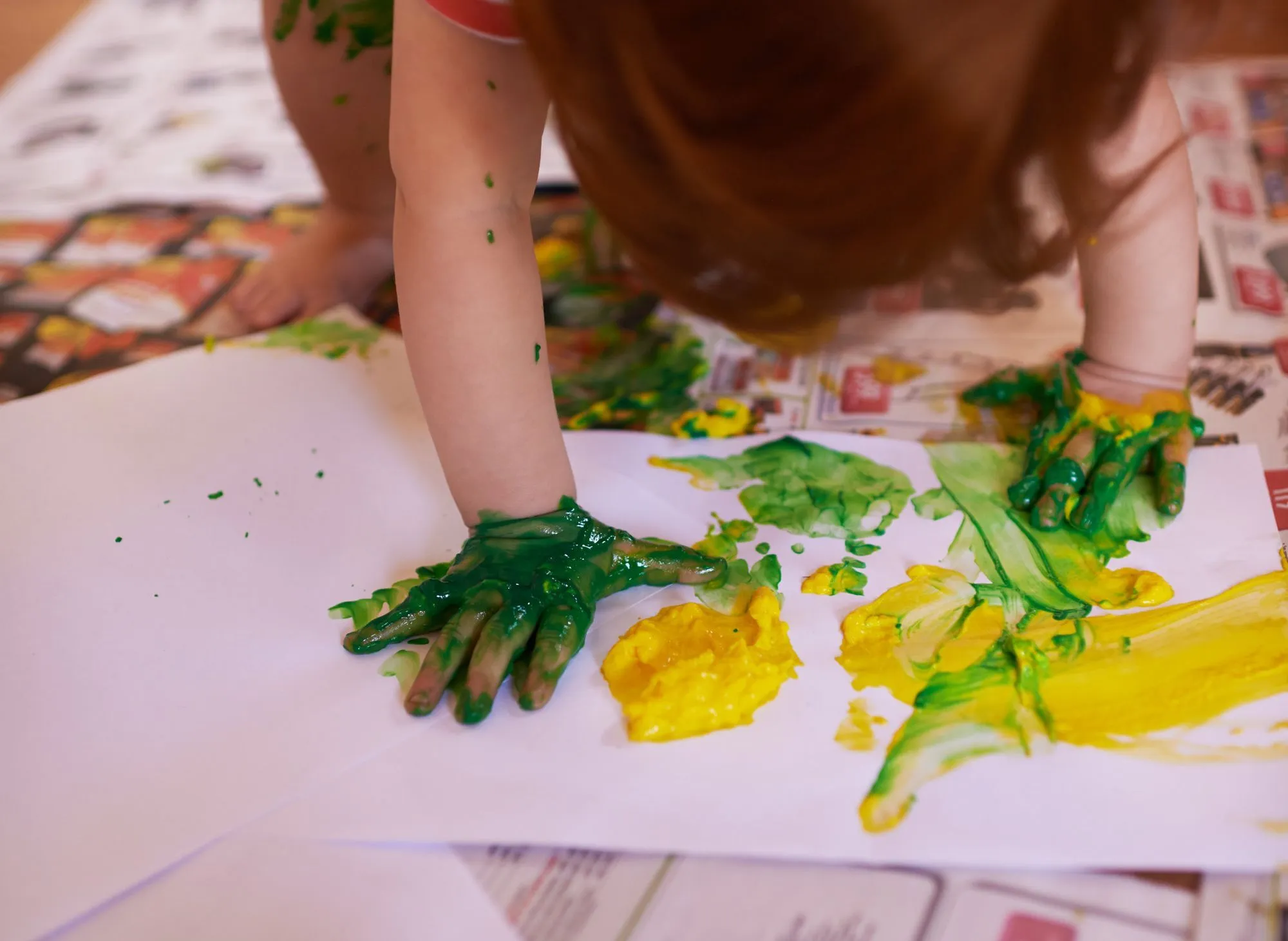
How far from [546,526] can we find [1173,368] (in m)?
0.42

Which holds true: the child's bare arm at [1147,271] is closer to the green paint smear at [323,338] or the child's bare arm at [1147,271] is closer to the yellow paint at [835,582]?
the yellow paint at [835,582]

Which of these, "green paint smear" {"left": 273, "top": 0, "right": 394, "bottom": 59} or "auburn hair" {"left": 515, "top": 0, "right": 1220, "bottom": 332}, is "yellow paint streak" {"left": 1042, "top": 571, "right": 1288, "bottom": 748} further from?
"green paint smear" {"left": 273, "top": 0, "right": 394, "bottom": 59}

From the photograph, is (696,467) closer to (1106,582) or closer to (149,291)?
(1106,582)

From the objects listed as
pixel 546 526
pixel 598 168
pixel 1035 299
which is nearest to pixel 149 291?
pixel 546 526

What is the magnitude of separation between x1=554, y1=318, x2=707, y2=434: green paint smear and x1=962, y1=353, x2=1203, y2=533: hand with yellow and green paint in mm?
256

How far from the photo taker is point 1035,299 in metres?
0.89

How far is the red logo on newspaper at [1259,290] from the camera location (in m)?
0.86

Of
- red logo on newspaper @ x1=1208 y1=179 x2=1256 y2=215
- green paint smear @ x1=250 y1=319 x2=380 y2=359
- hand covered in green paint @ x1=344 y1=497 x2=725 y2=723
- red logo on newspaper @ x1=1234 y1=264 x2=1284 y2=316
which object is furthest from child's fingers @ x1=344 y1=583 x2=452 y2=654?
red logo on newspaper @ x1=1208 y1=179 x2=1256 y2=215

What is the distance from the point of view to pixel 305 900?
49 cm

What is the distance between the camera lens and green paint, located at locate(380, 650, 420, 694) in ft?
1.92

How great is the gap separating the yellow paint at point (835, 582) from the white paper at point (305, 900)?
0.25 m

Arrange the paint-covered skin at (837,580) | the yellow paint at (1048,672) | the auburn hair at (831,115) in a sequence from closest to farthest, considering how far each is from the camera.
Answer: the auburn hair at (831,115), the yellow paint at (1048,672), the paint-covered skin at (837,580)

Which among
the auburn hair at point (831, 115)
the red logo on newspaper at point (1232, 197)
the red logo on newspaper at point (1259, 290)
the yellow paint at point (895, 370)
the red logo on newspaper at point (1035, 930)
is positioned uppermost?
the auburn hair at point (831, 115)

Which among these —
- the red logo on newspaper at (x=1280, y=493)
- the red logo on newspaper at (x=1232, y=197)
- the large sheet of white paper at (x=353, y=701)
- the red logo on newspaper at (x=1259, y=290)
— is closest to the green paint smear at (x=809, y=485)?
the large sheet of white paper at (x=353, y=701)
